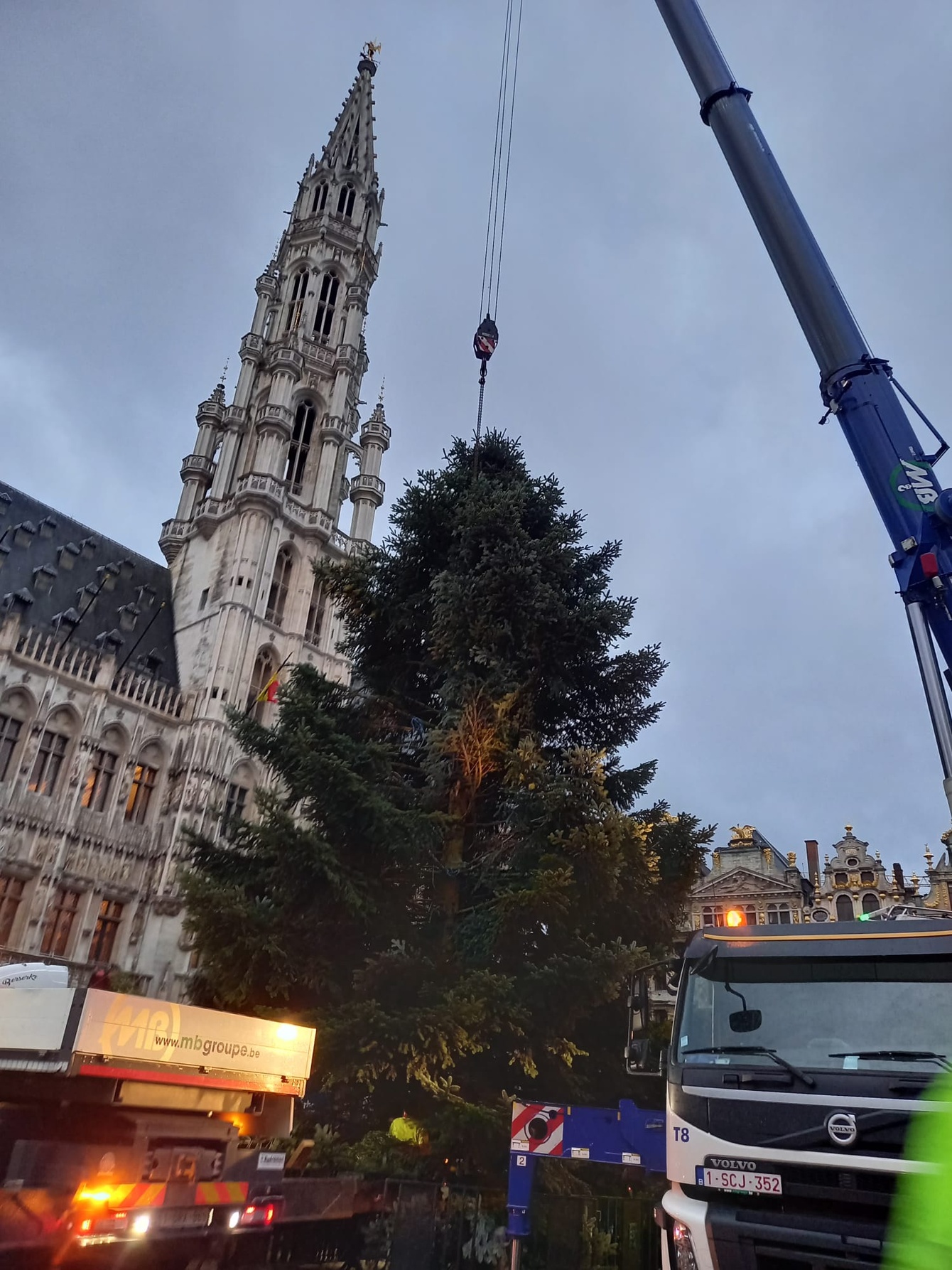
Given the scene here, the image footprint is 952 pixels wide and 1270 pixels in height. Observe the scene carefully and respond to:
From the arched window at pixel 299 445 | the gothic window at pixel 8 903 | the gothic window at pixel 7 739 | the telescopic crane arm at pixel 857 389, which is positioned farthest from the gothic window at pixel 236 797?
the telescopic crane arm at pixel 857 389

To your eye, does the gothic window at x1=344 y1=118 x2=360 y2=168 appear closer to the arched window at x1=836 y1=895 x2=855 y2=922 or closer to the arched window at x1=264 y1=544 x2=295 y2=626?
the arched window at x1=264 y1=544 x2=295 y2=626

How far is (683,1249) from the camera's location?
18.9 feet

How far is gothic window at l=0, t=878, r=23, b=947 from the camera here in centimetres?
2755

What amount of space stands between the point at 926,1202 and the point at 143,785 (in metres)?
31.8

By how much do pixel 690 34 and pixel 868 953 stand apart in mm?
12062

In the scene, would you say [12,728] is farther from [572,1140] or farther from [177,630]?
[572,1140]

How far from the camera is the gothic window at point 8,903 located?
27547 millimetres

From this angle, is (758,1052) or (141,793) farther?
(141,793)

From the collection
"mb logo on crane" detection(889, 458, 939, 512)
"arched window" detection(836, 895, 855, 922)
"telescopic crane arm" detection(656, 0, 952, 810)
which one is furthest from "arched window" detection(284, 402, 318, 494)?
"mb logo on crane" detection(889, 458, 939, 512)

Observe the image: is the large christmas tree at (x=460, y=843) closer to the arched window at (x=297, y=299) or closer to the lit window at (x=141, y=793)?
Answer: the lit window at (x=141, y=793)

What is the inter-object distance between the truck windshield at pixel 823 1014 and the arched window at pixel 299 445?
1518 inches

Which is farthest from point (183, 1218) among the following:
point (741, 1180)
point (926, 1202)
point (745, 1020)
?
point (926, 1202)

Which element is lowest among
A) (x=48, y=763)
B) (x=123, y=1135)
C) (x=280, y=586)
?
(x=123, y=1135)

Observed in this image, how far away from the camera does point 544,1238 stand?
9109mm
